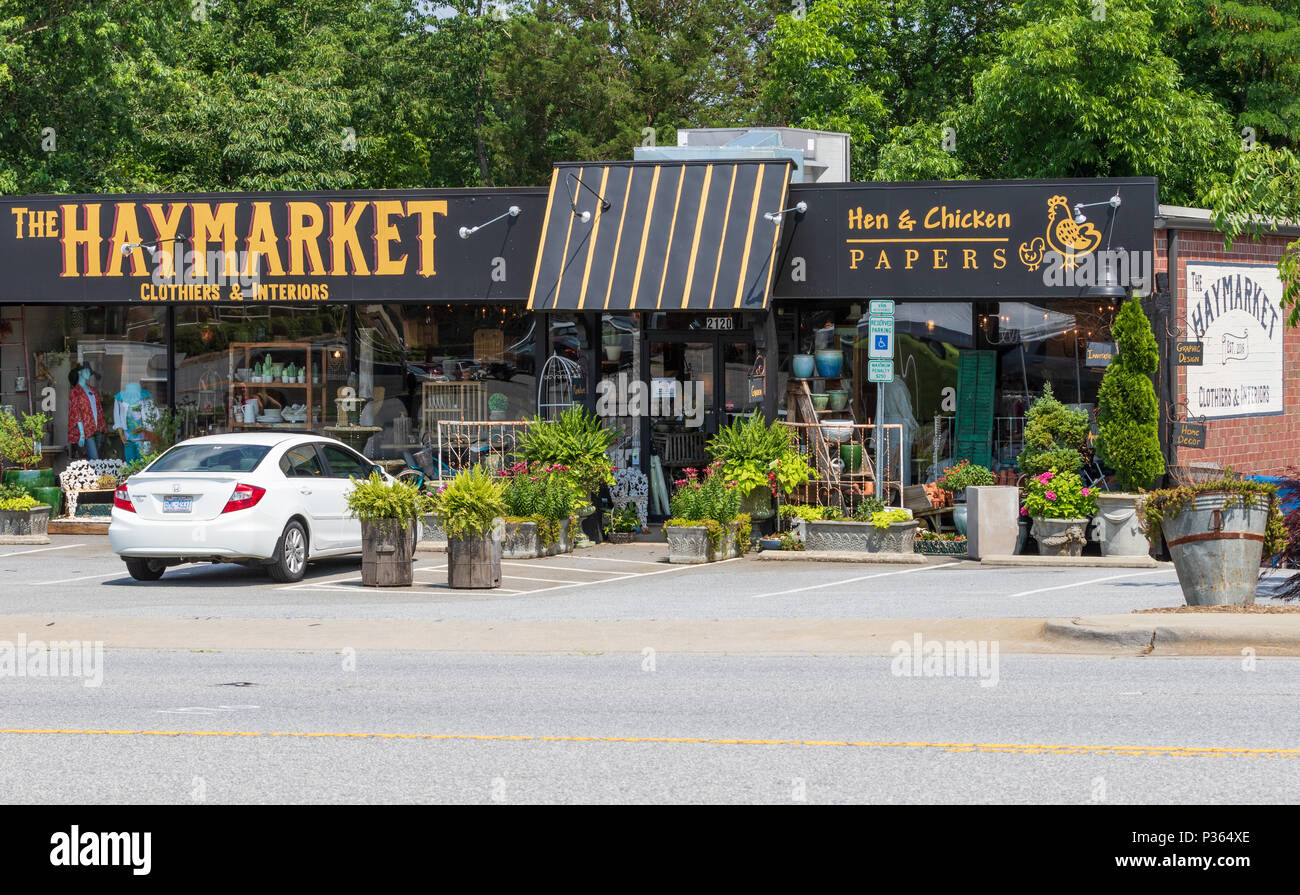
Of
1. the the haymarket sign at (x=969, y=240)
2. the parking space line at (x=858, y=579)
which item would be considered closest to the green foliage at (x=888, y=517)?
the parking space line at (x=858, y=579)

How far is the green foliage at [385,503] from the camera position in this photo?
15953 mm

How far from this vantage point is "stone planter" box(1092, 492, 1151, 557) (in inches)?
742

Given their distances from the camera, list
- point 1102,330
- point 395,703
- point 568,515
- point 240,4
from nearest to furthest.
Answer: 1. point 395,703
2. point 568,515
3. point 1102,330
4. point 240,4

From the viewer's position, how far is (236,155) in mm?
38719

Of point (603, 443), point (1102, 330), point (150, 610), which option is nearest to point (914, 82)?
point (1102, 330)

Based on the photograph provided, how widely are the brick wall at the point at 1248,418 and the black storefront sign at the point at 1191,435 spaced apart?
37cm

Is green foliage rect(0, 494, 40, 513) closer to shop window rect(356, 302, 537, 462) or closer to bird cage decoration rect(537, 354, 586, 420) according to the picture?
shop window rect(356, 302, 537, 462)

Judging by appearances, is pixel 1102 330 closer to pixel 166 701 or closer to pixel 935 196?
pixel 935 196

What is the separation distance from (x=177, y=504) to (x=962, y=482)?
10198 millimetres

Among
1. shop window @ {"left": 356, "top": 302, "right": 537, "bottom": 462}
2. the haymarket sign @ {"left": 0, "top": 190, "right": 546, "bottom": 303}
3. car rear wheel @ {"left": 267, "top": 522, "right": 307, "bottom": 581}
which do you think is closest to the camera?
car rear wheel @ {"left": 267, "top": 522, "right": 307, "bottom": 581}

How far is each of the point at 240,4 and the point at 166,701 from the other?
40.4m

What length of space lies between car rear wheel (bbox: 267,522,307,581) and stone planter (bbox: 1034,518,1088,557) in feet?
30.4

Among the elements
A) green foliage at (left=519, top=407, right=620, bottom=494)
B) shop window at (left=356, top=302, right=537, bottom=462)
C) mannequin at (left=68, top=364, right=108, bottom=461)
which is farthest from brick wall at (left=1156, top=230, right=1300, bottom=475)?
mannequin at (left=68, top=364, right=108, bottom=461)

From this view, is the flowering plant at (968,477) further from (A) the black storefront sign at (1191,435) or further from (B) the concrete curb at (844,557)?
(A) the black storefront sign at (1191,435)
